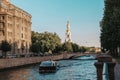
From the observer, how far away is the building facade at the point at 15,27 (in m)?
127

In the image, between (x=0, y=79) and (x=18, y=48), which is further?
(x=18, y=48)

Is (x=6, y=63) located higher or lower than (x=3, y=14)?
lower

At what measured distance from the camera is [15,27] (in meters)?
137

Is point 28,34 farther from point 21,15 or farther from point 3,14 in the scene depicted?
point 3,14

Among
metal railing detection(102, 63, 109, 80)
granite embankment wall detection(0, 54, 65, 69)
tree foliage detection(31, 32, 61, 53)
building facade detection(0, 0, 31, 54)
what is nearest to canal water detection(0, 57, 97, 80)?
granite embankment wall detection(0, 54, 65, 69)

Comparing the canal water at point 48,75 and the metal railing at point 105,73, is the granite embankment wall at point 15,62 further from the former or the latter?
the metal railing at point 105,73

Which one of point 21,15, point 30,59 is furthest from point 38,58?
point 21,15

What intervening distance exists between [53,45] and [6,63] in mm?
97979

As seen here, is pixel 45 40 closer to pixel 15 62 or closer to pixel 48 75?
pixel 15 62

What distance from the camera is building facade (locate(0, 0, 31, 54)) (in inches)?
5002

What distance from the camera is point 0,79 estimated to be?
153ft

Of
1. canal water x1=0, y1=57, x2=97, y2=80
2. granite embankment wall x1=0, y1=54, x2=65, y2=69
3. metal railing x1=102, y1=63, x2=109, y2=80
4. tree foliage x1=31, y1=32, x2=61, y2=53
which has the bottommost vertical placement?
canal water x1=0, y1=57, x2=97, y2=80

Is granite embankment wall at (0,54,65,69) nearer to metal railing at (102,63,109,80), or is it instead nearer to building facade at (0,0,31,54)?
building facade at (0,0,31,54)

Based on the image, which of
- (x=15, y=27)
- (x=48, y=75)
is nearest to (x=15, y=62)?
(x=48, y=75)
